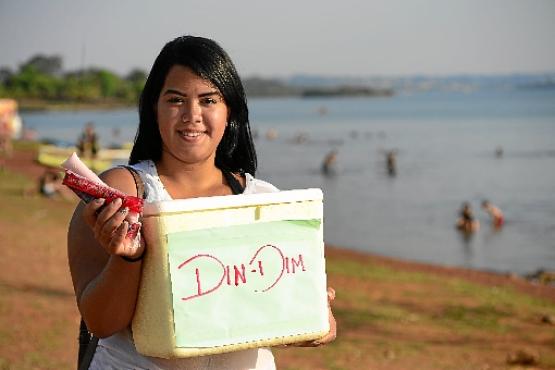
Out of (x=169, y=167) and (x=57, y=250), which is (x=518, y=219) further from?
(x=169, y=167)

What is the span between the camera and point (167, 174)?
2.18m

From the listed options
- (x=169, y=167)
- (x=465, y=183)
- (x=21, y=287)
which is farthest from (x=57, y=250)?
(x=465, y=183)

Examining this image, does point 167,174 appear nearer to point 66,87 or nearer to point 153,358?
point 153,358

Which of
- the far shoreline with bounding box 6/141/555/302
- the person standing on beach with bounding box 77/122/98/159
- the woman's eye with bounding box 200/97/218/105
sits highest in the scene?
the woman's eye with bounding box 200/97/218/105

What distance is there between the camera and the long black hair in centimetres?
210

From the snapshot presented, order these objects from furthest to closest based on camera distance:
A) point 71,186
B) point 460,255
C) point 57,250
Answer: point 460,255 < point 57,250 < point 71,186

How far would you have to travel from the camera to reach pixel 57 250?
11820 mm

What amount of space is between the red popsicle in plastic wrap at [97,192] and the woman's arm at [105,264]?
19 mm

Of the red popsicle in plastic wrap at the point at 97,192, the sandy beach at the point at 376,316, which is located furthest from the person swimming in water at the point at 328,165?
the red popsicle in plastic wrap at the point at 97,192

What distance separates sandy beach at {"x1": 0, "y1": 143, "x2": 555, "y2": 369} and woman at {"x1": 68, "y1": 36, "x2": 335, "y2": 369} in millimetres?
4308

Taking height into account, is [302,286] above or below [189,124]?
below

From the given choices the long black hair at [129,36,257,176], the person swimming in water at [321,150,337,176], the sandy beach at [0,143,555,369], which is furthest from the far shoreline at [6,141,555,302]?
the person swimming in water at [321,150,337,176]

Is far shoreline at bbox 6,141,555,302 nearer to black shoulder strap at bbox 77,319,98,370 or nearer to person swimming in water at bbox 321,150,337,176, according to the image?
black shoulder strap at bbox 77,319,98,370

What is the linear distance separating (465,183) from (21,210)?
26156mm
